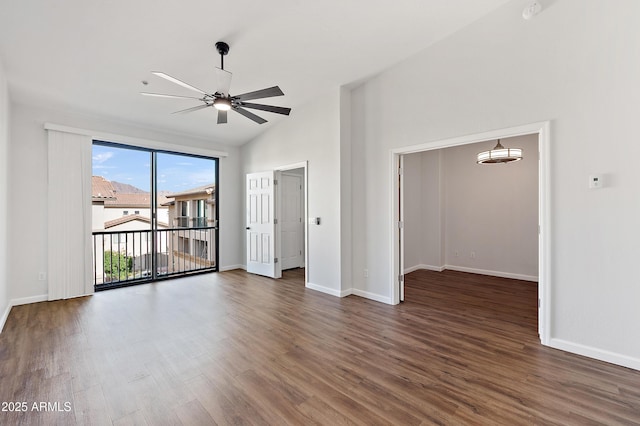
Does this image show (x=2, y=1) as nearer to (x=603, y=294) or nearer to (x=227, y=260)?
(x=227, y=260)

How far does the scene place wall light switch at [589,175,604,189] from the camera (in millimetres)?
2578

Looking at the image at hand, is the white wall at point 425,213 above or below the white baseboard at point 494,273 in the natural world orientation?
above

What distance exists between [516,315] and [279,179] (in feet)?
14.5

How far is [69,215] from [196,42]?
3407 millimetres

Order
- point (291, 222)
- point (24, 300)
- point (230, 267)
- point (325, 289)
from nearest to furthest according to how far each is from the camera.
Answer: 1. point (24, 300)
2. point (325, 289)
3. point (230, 267)
4. point (291, 222)

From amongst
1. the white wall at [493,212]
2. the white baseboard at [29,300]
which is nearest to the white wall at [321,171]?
the white wall at [493,212]

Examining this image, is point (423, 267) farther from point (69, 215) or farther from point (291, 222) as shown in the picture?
point (69, 215)

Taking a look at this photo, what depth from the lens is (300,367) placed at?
8.03ft

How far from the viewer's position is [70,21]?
2.59m

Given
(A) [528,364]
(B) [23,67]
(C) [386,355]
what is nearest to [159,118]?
(B) [23,67]

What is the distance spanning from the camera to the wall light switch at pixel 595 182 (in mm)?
2578

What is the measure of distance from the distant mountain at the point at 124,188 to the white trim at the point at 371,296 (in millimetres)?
4263

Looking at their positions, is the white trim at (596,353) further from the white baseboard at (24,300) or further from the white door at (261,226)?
the white baseboard at (24,300)

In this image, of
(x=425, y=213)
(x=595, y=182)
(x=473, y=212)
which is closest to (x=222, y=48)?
(x=595, y=182)
